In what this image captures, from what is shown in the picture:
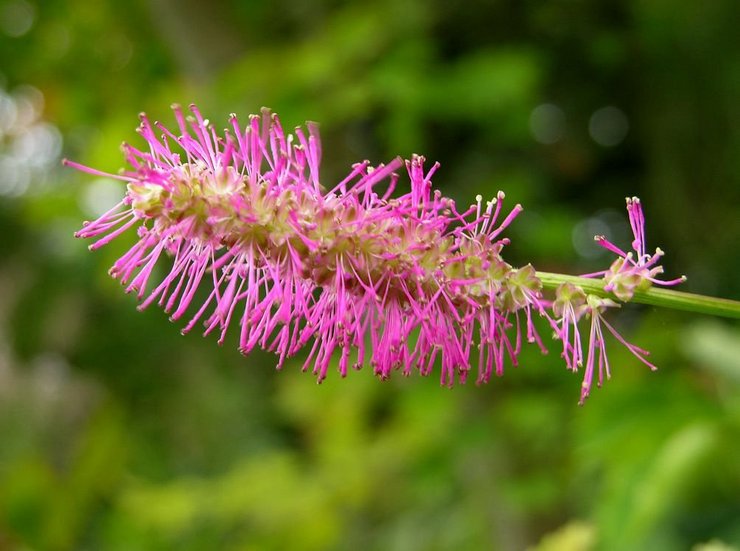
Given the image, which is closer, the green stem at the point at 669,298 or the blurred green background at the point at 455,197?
the green stem at the point at 669,298

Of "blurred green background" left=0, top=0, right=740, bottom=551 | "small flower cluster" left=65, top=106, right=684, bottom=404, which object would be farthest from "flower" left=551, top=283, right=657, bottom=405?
"blurred green background" left=0, top=0, right=740, bottom=551

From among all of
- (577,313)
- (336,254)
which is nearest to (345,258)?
(336,254)

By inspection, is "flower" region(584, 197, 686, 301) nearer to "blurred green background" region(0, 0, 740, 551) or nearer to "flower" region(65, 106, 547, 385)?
"flower" region(65, 106, 547, 385)

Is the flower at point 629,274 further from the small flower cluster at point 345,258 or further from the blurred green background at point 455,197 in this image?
the blurred green background at point 455,197

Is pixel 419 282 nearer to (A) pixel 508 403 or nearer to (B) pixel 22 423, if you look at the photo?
(A) pixel 508 403

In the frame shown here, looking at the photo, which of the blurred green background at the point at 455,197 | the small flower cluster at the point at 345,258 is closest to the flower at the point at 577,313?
the small flower cluster at the point at 345,258

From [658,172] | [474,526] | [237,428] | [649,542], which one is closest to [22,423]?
[237,428]
